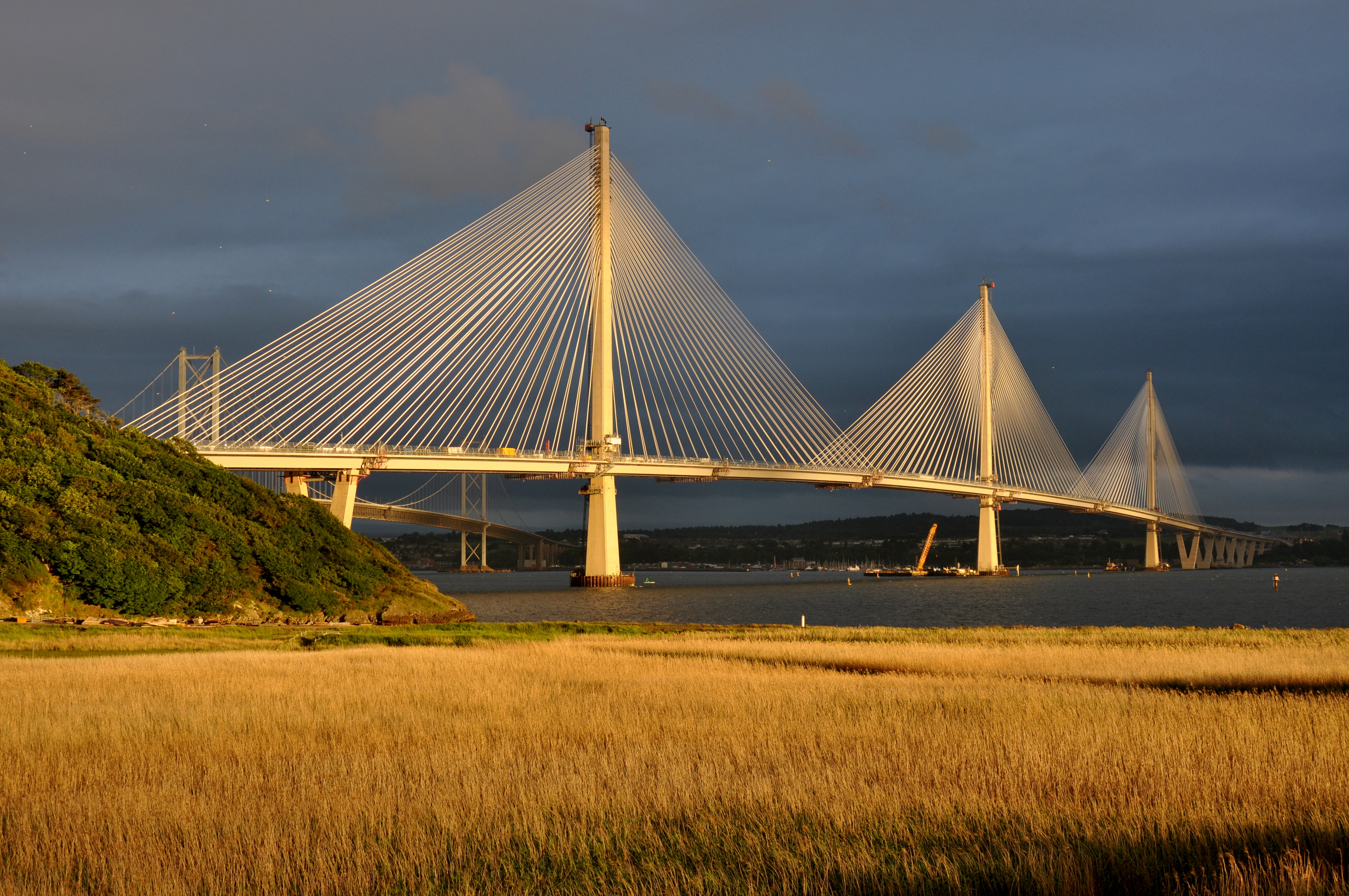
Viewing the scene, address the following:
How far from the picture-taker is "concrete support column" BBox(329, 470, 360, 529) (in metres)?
64.1

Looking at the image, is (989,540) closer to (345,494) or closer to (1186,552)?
(1186,552)

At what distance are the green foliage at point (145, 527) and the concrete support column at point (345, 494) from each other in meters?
15.0

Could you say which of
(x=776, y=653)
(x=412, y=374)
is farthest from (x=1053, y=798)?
(x=412, y=374)

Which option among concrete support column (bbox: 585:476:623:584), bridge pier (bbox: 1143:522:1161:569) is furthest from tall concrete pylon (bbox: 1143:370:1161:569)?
concrete support column (bbox: 585:476:623:584)

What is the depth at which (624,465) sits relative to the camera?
246 feet

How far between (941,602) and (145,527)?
48.8 metres

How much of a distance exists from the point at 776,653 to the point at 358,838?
17.5 m

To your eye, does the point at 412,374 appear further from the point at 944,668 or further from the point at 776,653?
the point at 944,668

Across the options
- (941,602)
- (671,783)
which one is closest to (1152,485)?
(941,602)

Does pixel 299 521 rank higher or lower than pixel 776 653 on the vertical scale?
higher

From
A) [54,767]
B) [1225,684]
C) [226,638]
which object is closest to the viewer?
[54,767]

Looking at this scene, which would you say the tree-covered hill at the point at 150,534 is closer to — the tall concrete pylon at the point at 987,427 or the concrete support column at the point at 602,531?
the concrete support column at the point at 602,531

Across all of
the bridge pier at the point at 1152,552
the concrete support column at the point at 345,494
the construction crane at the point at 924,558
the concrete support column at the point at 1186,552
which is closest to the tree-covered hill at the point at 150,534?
the concrete support column at the point at 345,494

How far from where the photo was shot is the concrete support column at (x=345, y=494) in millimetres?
64125
